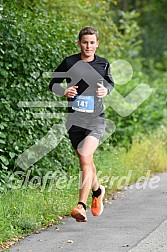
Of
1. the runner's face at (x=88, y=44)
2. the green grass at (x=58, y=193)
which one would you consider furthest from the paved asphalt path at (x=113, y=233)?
the runner's face at (x=88, y=44)

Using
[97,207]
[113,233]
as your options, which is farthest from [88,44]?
[113,233]

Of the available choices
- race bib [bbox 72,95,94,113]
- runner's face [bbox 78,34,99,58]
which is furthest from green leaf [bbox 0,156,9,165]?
runner's face [bbox 78,34,99,58]

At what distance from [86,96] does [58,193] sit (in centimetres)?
203

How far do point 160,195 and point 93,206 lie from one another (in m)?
2.90

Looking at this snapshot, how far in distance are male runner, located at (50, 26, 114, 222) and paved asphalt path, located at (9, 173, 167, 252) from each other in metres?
0.34

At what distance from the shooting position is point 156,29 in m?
32.9

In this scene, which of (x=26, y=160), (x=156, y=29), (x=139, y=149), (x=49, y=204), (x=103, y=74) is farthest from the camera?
(x=156, y=29)

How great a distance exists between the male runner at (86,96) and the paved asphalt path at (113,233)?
1.12ft

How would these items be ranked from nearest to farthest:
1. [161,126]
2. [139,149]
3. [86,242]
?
1. [86,242]
2. [139,149]
3. [161,126]

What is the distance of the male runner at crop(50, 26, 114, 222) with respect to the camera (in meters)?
7.38

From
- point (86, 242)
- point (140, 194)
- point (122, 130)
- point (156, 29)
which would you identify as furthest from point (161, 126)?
point (156, 29)

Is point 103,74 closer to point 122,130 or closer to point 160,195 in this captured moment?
point 160,195

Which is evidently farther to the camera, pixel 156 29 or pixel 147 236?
pixel 156 29

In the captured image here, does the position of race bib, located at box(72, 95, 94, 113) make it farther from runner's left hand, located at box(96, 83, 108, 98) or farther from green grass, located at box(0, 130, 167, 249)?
green grass, located at box(0, 130, 167, 249)
